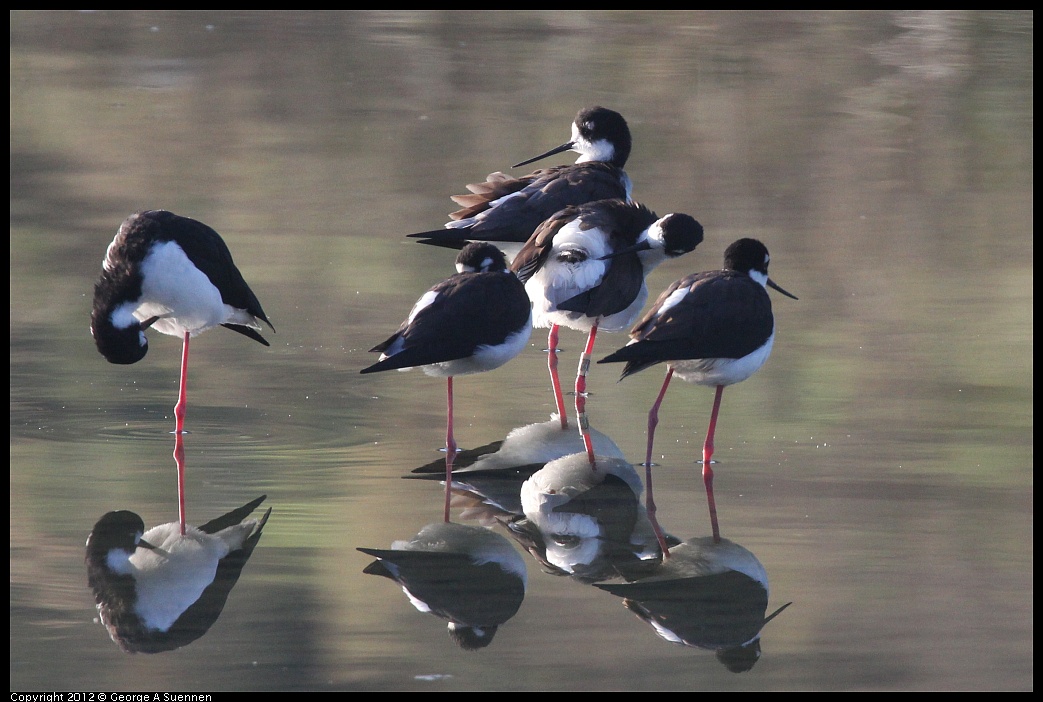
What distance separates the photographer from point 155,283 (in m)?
6.48

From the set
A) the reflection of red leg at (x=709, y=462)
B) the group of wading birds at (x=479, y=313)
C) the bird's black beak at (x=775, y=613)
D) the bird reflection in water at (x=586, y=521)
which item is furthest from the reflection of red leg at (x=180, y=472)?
the bird's black beak at (x=775, y=613)

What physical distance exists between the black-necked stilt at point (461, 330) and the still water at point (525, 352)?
45 cm

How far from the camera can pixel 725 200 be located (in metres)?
11.6

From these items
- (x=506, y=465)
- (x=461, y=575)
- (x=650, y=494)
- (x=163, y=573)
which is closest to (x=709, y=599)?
(x=461, y=575)

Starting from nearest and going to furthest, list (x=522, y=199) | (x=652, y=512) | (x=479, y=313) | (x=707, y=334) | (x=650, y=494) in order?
1. (x=652, y=512)
2. (x=650, y=494)
3. (x=707, y=334)
4. (x=479, y=313)
5. (x=522, y=199)

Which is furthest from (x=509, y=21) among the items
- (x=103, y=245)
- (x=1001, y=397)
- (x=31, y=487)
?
(x=31, y=487)

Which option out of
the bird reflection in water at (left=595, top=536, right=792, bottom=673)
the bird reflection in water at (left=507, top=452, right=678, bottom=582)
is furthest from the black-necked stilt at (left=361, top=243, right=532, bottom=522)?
the bird reflection in water at (left=595, top=536, right=792, bottom=673)

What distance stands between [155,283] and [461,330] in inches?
55.4

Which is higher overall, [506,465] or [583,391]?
[506,465]

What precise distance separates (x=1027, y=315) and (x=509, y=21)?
10.8m

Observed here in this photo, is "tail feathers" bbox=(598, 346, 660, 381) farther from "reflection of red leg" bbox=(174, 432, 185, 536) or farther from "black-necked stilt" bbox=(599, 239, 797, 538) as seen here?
"reflection of red leg" bbox=(174, 432, 185, 536)

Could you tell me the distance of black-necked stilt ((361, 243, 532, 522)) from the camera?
599 centimetres

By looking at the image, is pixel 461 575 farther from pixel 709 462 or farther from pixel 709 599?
pixel 709 462

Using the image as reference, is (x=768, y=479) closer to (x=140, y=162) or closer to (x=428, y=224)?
(x=428, y=224)
